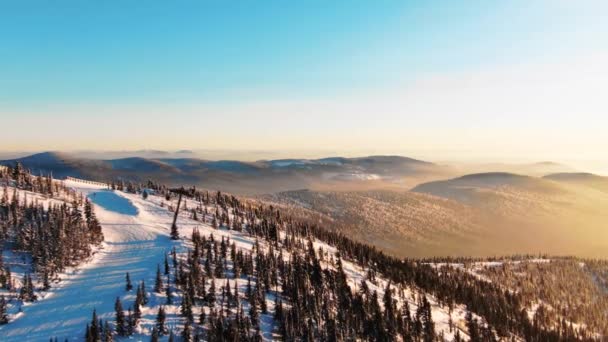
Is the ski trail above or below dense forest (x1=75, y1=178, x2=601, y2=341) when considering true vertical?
above

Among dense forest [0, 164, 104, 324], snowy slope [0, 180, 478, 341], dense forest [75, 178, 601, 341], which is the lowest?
dense forest [75, 178, 601, 341]

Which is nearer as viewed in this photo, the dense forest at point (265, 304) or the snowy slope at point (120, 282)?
the snowy slope at point (120, 282)

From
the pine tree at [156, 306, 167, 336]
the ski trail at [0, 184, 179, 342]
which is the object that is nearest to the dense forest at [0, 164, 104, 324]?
the ski trail at [0, 184, 179, 342]

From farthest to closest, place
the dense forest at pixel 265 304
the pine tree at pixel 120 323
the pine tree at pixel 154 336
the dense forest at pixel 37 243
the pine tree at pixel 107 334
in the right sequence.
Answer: the dense forest at pixel 37 243, the dense forest at pixel 265 304, the pine tree at pixel 120 323, the pine tree at pixel 154 336, the pine tree at pixel 107 334

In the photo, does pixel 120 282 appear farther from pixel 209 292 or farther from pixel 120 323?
pixel 120 323

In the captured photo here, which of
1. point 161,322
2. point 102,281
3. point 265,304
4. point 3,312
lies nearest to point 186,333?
point 161,322

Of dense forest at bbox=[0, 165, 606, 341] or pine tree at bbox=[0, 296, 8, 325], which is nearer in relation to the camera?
pine tree at bbox=[0, 296, 8, 325]

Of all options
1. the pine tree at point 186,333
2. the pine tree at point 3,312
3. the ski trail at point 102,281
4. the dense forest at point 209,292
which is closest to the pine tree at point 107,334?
the dense forest at point 209,292

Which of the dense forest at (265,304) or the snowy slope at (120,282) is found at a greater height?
the snowy slope at (120,282)

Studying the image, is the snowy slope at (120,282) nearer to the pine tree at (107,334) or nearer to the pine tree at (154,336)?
the pine tree at (154,336)

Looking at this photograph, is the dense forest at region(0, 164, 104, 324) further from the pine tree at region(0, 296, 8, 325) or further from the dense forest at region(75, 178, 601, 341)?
the dense forest at region(75, 178, 601, 341)
